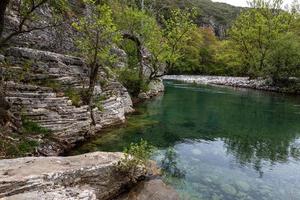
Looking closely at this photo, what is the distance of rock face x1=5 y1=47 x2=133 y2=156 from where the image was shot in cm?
1703

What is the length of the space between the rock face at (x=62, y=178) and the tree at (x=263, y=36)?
189ft

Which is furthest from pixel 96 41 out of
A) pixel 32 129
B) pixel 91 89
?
pixel 32 129

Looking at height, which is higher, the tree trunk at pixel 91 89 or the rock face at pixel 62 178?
the tree trunk at pixel 91 89

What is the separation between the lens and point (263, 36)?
7738cm

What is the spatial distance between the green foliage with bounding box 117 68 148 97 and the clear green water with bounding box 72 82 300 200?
3.00 metres

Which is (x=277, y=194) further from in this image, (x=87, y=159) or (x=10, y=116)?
(x=10, y=116)

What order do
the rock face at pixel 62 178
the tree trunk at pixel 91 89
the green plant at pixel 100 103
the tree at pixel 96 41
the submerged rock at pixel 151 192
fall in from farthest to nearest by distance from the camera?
1. the green plant at pixel 100 103
2. the tree at pixel 96 41
3. the tree trunk at pixel 91 89
4. the submerged rock at pixel 151 192
5. the rock face at pixel 62 178

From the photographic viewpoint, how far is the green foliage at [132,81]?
36.1 meters

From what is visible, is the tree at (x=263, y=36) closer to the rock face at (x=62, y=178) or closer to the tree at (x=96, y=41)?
the tree at (x=96, y=41)

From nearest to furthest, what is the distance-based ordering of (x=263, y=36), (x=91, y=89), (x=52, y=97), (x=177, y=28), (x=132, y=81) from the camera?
(x=52, y=97), (x=91, y=89), (x=132, y=81), (x=177, y=28), (x=263, y=36)

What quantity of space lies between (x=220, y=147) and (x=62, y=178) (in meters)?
14.3

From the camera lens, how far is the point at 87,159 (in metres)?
12.3

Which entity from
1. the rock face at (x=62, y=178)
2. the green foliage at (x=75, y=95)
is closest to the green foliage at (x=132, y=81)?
the green foliage at (x=75, y=95)

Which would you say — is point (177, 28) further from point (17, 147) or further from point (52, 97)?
point (17, 147)
